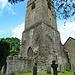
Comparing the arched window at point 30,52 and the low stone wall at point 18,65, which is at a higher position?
the arched window at point 30,52

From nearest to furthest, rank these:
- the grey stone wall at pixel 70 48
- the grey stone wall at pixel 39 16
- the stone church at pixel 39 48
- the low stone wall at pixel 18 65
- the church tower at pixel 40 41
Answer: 1. the low stone wall at pixel 18 65
2. the stone church at pixel 39 48
3. the church tower at pixel 40 41
4. the grey stone wall at pixel 39 16
5. the grey stone wall at pixel 70 48

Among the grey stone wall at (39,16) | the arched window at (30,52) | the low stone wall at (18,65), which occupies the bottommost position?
the low stone wall at (18,65)

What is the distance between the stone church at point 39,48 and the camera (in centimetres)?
1173

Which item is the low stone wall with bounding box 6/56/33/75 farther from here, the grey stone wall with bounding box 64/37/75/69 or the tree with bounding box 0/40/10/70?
the grey stone wall with bounding box 64/37/75/69

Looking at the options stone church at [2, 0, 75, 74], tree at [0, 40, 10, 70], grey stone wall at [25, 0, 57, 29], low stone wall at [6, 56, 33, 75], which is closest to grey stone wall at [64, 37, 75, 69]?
stone church at [2, 0, 75, 74]

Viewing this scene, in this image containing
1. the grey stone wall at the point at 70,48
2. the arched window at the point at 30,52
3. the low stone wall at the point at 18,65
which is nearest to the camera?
the low stone wall at the point at 18,65

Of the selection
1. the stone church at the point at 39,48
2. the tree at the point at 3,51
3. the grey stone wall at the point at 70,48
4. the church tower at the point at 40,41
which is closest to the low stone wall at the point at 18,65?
the stone church at the point at 39,48

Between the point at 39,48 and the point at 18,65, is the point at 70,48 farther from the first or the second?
the point at 18,65

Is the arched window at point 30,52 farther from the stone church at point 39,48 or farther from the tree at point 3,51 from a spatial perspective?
the tree at point 3,51

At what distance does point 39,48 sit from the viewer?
13.3 m

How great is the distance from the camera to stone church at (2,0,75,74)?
38.5ft

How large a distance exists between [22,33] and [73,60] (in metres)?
12.1

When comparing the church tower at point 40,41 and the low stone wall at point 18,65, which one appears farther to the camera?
the church tower at point 40,41

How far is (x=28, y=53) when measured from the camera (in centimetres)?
1562
